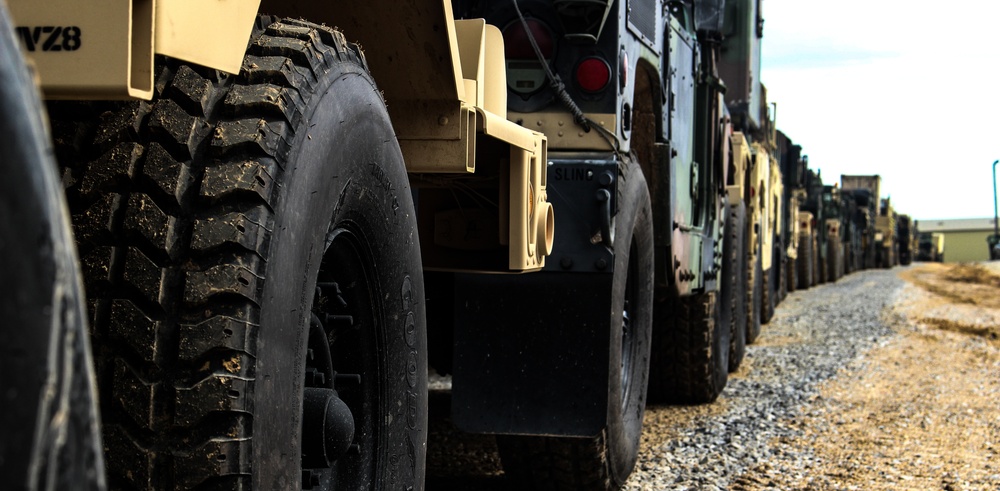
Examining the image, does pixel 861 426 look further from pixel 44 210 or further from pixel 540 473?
pixel 44 210

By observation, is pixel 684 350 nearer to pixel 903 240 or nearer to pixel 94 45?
pixel 94 45

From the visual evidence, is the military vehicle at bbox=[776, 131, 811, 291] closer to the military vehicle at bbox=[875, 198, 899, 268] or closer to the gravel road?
the gravel road

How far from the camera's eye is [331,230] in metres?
2.22

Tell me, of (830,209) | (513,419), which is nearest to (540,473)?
(513,419)

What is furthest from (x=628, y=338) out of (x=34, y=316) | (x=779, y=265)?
(x=779, y=265)

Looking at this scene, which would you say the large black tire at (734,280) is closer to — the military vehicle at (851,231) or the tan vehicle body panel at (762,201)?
the tan vehicle body panel at (762,201)

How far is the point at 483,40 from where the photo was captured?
10.4 ft

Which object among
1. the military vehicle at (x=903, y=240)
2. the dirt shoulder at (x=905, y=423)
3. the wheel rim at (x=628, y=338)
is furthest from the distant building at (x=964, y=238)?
the wheel rim at (x=628, y=338)

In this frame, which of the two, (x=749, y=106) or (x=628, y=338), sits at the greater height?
(x=749, y=106)

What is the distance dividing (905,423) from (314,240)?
5408mm

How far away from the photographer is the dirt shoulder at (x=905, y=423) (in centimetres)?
526

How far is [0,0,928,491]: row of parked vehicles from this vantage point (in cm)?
88

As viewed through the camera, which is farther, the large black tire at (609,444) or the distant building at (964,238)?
the distant building at (964,238)

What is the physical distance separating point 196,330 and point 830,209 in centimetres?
3004
